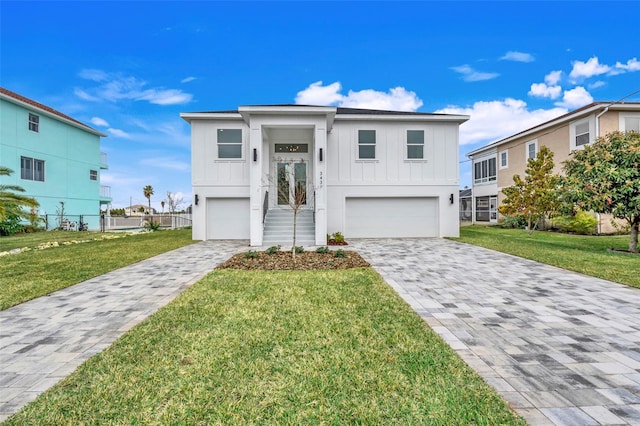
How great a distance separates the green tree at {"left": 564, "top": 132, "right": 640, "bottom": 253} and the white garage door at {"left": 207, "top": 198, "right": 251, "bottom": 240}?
12.2 m

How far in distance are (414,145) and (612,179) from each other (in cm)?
668

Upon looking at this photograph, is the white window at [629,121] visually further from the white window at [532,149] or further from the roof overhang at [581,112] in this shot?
the white window at [532,149]

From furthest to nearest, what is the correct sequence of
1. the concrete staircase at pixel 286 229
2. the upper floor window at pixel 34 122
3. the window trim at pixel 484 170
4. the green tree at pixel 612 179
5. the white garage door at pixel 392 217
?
the window trim at pixel 484 170 < the upper floor window at pixel 34 122 < the white garage door at pixel 392 217 < the concrete staircase at pixel 286 229 < the green tree at pixel 612 179

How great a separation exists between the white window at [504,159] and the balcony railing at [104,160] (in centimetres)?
3318

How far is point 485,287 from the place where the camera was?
5.34 meters

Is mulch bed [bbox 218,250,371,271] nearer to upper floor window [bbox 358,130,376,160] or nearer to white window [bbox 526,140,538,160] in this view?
upper floor window [bbox 358,130,376,160]

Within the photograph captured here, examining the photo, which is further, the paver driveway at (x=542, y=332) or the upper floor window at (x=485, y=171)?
the upper floor window at (x=485, y=171)

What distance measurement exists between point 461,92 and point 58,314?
2303cm

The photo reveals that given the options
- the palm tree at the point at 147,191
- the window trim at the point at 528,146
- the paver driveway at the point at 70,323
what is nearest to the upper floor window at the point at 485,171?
the window trim at the point at 528,146

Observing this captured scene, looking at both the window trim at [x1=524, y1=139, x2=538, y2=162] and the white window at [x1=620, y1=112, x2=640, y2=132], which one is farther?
the window trim at [x1=524, y1=139, x2=538, y2=162]

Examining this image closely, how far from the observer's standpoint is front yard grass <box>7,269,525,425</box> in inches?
79.8

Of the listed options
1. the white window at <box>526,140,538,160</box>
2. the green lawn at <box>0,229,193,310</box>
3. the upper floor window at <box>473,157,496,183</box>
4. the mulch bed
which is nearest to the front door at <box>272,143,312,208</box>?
the green lawn at <box>0,229,193,310</box>

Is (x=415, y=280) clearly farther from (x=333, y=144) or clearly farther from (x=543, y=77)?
(x=543, y=77)

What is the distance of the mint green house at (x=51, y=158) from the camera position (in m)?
17.3
